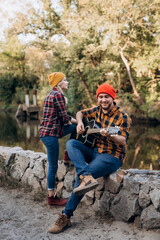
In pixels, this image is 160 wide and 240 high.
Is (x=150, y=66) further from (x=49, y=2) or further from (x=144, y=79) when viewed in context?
(x=49, y=2)

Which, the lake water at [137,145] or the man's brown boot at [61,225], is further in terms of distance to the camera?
the lake water at [137,145]

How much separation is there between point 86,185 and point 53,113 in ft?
3.52

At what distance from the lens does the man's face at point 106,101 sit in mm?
2936

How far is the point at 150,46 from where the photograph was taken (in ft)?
49.6

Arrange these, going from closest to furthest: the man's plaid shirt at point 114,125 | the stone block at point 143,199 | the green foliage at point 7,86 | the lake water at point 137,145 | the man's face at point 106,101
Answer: the stone block at point 143,199, the man's plaid shirt at point 114,125, the man's face at point 106,101, the lake water at point 137,145, the green foliage at point 7,86

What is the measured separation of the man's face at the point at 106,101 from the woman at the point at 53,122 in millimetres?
524

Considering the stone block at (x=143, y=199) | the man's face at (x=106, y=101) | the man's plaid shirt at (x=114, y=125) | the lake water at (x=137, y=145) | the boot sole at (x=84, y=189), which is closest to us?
the boot sole at (x=84, y=189)

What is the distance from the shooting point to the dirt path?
8.39 ft

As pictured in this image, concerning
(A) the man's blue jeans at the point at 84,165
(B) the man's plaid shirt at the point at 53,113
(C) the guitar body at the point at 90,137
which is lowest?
(A) the man's blue jeans at the point at 84,165

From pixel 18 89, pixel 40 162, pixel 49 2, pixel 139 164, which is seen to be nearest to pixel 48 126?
pixel 40 162

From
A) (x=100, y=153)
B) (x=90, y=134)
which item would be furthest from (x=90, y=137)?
(x=100, y=153)

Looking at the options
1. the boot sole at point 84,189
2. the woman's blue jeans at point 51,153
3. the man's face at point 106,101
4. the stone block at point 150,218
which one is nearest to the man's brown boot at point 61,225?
the boot sole at point 84,189

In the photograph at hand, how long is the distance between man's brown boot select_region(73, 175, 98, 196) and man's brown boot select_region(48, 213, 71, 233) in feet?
Result: 1.17

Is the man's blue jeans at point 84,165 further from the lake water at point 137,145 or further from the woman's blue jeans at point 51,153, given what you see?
the lake water at point 137,145
